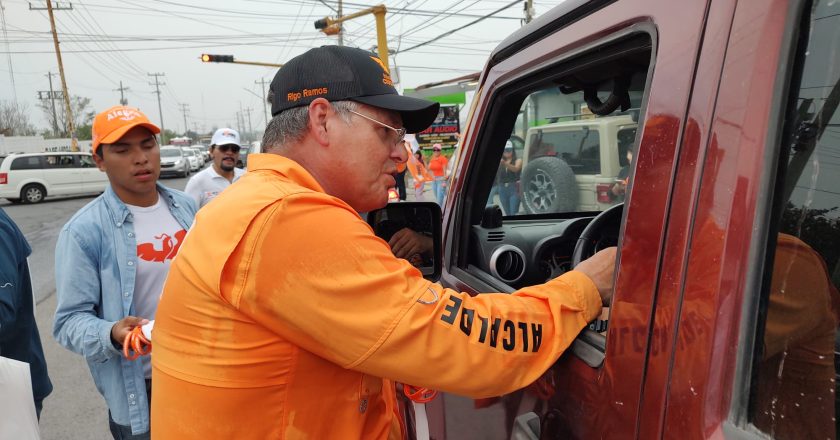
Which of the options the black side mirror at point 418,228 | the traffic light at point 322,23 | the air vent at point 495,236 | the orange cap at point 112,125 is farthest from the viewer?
the traffic light at point 322,23

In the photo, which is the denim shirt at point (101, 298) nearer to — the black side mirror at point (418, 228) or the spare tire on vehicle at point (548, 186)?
the black side mirror at point (418, 228)

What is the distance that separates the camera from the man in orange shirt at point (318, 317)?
1.01 m

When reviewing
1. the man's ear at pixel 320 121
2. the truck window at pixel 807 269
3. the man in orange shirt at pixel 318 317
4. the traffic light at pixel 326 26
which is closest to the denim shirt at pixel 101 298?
the man in orange shirt at pixel 318 317

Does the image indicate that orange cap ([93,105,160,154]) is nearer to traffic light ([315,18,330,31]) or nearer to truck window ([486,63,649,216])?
truck window ([486,63,649,216])

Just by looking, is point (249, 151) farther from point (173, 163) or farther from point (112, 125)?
point (112, 125)

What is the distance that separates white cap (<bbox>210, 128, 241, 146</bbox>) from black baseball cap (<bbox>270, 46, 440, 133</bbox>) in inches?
188

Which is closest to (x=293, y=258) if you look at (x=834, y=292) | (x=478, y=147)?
(x=834, y=292)

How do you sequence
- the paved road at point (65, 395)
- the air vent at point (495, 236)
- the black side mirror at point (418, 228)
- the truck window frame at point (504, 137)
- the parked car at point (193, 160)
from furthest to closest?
1. the parked car at point (193, 160)
2. the paved road at point (65, 395)
3. the air vent at point (495, 236)
4. the black side mirror at point (418, 228)
5. the truck window frame at point (504, 137)

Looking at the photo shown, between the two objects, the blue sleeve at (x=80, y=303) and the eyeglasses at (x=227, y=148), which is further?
the eyeglasses at (x=227, y=148)

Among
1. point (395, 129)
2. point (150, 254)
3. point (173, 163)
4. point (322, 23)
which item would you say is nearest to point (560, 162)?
point (395, 129)

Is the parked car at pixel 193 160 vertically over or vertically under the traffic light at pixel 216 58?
under

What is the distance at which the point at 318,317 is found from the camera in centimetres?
101

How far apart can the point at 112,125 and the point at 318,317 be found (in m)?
2.04

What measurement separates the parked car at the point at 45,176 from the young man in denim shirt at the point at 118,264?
20133 mm
